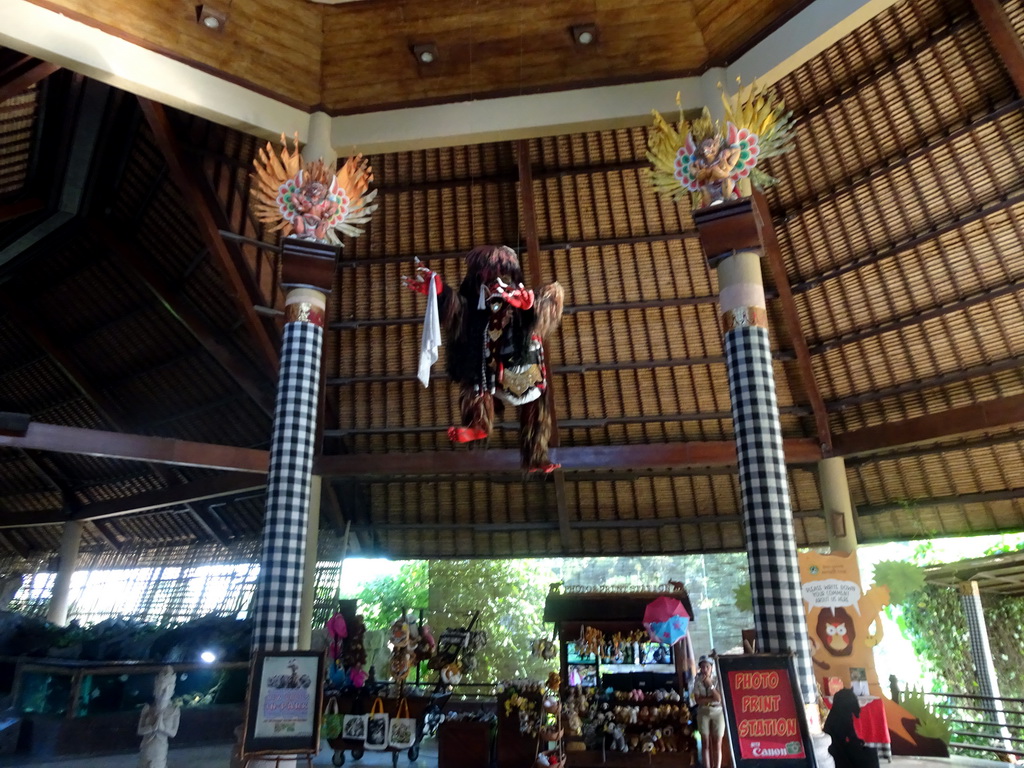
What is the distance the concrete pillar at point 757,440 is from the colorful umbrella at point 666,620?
151cm

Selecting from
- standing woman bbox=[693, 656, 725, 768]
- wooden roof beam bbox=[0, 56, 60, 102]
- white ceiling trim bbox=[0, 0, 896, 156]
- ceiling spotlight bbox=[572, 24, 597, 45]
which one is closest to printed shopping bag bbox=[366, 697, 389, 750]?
standing woman bbox=[693, 656, 725, 768]

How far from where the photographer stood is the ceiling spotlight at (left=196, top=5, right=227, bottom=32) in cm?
681

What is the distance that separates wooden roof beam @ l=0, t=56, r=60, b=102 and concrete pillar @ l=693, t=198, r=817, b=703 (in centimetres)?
605

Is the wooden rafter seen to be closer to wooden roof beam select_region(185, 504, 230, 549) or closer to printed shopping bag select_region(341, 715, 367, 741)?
printed shopping bag select_region(341, 715, 367, 741)

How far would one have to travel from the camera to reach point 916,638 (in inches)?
503

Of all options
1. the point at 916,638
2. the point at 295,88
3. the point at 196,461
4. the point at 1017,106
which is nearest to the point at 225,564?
the point at 196,461

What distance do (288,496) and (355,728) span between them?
3.00 meters

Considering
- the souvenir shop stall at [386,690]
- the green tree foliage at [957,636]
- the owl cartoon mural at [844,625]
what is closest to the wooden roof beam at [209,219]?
the souvenir shop stall at [386,690]

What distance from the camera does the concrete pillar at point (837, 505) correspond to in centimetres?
959

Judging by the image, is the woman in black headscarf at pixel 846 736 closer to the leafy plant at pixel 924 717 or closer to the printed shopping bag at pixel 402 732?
the leafy plant at pixel 924 717

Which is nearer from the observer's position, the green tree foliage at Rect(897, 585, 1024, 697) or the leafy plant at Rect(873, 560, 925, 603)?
the leafy plant at Rect(873, 560, 925, 603)

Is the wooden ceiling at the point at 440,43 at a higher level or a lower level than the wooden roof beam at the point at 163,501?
higher

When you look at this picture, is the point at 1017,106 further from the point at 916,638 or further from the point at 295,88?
the point at 916,638

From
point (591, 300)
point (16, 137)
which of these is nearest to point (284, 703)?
point (591, 300)
